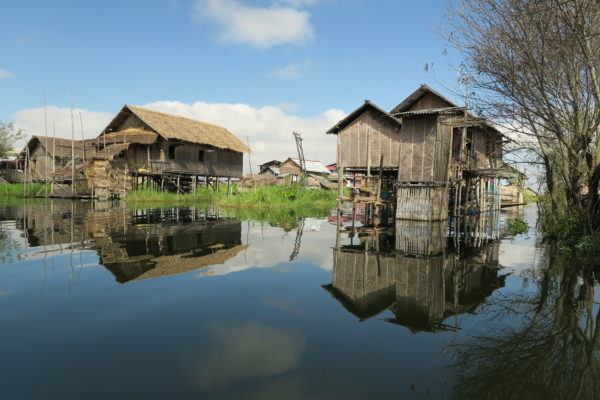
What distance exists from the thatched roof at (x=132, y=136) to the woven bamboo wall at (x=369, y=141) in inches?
556

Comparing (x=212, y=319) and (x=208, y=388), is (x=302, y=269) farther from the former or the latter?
(x=208, y=388)

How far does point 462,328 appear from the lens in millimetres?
4551

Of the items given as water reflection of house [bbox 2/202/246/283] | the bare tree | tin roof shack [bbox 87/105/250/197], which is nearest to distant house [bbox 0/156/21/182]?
tin roof shack [bbox 87/105/250/197]

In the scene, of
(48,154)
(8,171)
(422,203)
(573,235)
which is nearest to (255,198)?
(422,203)

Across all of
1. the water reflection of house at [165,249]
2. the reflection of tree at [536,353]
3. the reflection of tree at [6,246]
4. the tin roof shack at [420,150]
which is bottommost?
the reflection of tree at [536,353]

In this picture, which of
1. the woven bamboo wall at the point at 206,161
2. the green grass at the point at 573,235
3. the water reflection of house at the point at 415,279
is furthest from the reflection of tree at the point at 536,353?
the woven bamboo wall at the point at 206,161

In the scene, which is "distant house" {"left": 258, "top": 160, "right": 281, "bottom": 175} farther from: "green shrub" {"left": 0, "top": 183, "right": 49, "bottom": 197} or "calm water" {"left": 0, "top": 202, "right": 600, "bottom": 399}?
"calm water" {"left": 0, "top": 202, "right": 600, "bottom": 399}

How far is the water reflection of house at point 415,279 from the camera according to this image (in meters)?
5.22

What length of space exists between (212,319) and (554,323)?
3.84m

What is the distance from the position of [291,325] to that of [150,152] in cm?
2797

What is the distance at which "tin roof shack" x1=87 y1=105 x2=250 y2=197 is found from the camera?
28703 mm

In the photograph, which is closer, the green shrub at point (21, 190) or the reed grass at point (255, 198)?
the reed grass at point (255, 198)

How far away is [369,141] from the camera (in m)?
20.5

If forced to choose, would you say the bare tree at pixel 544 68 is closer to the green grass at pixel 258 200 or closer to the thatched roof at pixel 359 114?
the thatched roof at pixel 359 114
